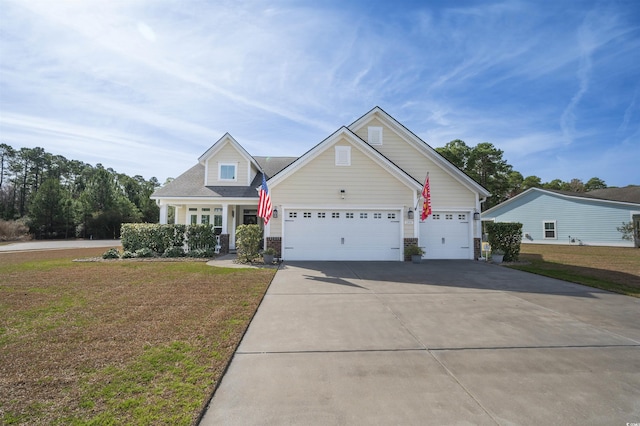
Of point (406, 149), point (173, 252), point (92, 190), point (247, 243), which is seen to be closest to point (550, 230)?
point (406, 149)

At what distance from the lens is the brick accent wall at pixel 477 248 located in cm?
1396

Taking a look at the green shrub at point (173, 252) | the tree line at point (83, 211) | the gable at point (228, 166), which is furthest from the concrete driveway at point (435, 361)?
the tree line at point (83, 211)

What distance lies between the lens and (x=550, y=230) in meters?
25.0

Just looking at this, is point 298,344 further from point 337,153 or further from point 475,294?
point 337,153

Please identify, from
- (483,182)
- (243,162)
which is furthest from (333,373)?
(483,182)

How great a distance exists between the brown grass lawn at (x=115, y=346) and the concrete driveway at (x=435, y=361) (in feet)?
1.34

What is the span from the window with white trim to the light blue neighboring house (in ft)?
72.0

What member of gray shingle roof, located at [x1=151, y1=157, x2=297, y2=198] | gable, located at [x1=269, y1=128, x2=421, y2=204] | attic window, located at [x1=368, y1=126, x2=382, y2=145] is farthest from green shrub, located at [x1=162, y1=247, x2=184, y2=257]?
attic window, located at [x1=368, y1=126, x2=382, y2=145]

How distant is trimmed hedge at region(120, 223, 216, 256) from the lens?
1405cm

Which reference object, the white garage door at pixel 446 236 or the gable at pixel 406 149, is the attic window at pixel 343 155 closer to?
the gable at pixel 406 149

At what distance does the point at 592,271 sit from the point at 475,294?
730cm

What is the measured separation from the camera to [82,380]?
10.1 ft

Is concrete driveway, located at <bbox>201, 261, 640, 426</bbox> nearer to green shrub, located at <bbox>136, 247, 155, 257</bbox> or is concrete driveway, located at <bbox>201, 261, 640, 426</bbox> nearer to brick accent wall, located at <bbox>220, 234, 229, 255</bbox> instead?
brick accent wall, located at <bbox>220, 234, 229, 255</bbox>

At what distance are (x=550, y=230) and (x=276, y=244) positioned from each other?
83.1ft
